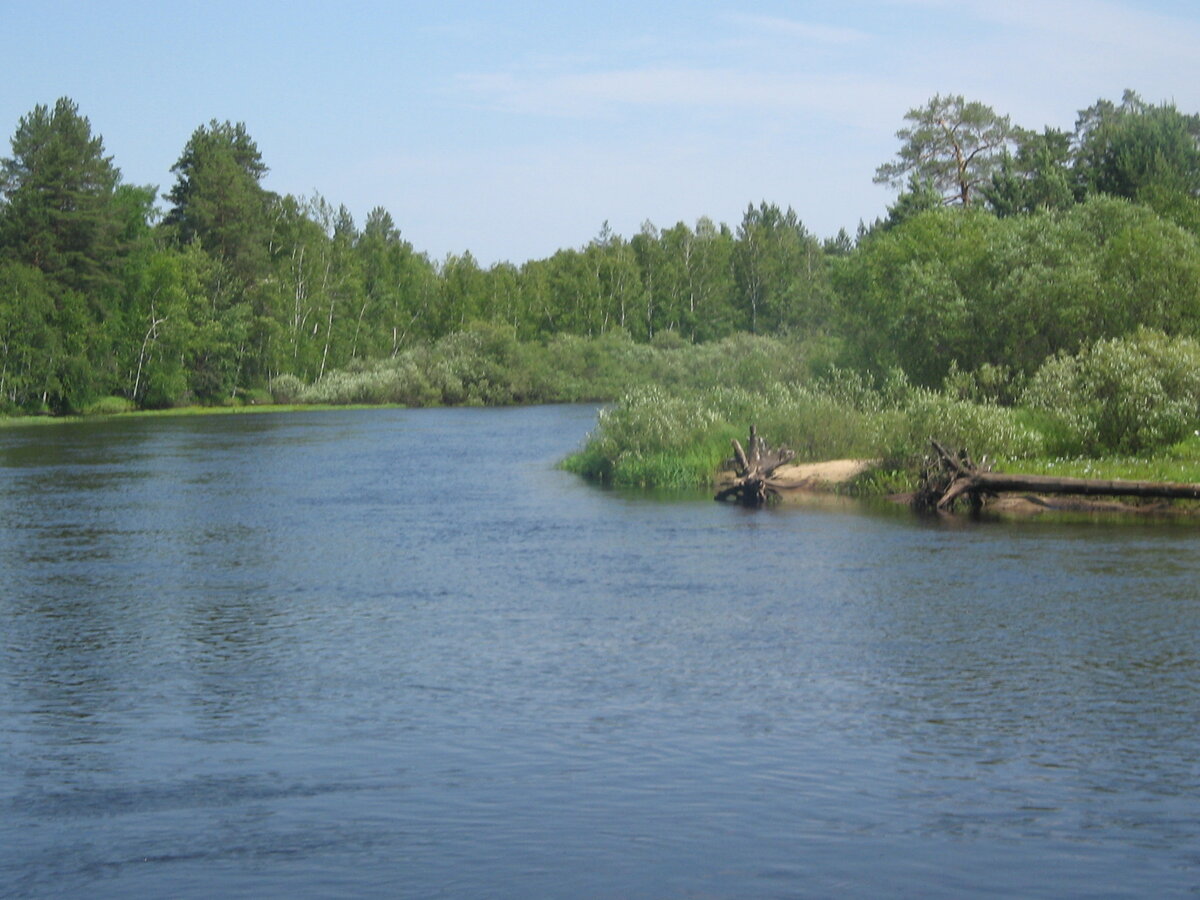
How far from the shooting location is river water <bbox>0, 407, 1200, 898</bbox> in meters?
11.1

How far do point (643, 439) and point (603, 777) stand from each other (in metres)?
31.0

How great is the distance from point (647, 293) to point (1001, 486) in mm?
112221

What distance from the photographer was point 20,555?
29219mm

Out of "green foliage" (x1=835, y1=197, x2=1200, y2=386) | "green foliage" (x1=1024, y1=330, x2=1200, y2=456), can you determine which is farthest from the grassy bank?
"green foliage" (x1=835, y1=197, x2=1200, y2=386)

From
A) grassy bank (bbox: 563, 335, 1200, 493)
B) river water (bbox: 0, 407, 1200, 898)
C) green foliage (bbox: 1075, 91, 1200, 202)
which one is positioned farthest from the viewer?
green foliage (bbox: 1075, 91, 1200, 202)

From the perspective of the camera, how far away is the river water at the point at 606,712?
11148 millimetres

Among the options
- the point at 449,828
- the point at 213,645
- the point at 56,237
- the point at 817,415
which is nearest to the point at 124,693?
the point at 213,645

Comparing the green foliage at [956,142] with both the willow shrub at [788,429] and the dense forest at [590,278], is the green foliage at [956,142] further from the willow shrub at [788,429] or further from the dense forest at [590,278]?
the willow shrub at [788,429]

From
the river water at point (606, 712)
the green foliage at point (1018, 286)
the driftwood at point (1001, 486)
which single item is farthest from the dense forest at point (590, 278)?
the river water at point (606, 712)

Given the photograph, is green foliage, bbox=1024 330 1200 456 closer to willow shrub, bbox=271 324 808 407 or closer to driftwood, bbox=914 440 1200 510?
driftwood, bbox=914 440 1200 510

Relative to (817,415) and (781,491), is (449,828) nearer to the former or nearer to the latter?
(781,491)

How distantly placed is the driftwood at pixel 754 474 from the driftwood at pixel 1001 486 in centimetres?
453

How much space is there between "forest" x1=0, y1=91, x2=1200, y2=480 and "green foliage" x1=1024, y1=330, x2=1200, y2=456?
82 millimetres

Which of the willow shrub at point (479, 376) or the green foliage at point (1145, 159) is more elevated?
the green foliage at point (1145, 159)
